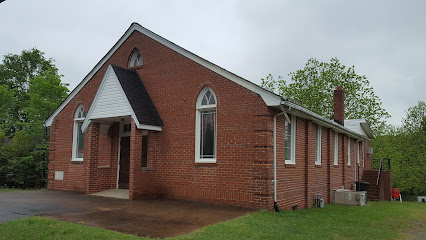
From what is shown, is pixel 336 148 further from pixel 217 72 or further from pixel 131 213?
pixel 131 213

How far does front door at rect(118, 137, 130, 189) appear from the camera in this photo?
14906 millimetres

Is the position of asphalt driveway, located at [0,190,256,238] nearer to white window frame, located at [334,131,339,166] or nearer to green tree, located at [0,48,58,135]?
white window frame, located at [334,131,339,166]

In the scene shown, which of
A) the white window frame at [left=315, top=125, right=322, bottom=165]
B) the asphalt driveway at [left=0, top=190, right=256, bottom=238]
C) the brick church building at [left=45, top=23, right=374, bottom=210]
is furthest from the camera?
the white window frame at [left=315, top=125, right=322, bottom=165]

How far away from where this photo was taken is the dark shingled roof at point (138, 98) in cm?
1280

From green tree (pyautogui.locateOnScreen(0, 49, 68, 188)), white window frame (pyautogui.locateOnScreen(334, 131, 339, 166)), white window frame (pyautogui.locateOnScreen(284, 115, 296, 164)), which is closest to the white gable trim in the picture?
white window frame (pyautogui.locateOnScreen(284, 115, 296, 164))

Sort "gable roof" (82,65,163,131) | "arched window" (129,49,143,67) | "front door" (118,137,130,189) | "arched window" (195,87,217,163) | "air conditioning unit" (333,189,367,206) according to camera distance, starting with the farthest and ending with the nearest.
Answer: "air conditioning unit" (333,189,367,206), "arched window" (129,49,143,67), "front door" (118,137,130,189), "gable roof" (82,65,163,131), "arched window" (195,87,217,163)

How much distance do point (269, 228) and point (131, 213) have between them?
150 inches

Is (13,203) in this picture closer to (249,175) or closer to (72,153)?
(72,153)

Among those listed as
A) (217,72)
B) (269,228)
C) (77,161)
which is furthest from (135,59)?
(269,228)

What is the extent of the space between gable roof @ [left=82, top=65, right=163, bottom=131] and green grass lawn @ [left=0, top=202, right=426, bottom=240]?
5.13 metres

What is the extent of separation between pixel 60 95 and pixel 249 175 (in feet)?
60.0

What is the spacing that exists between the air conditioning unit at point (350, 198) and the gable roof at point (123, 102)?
875cm

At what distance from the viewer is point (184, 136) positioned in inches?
501

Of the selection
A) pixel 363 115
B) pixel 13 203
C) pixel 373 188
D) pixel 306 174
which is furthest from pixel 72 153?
pixel 363 115
